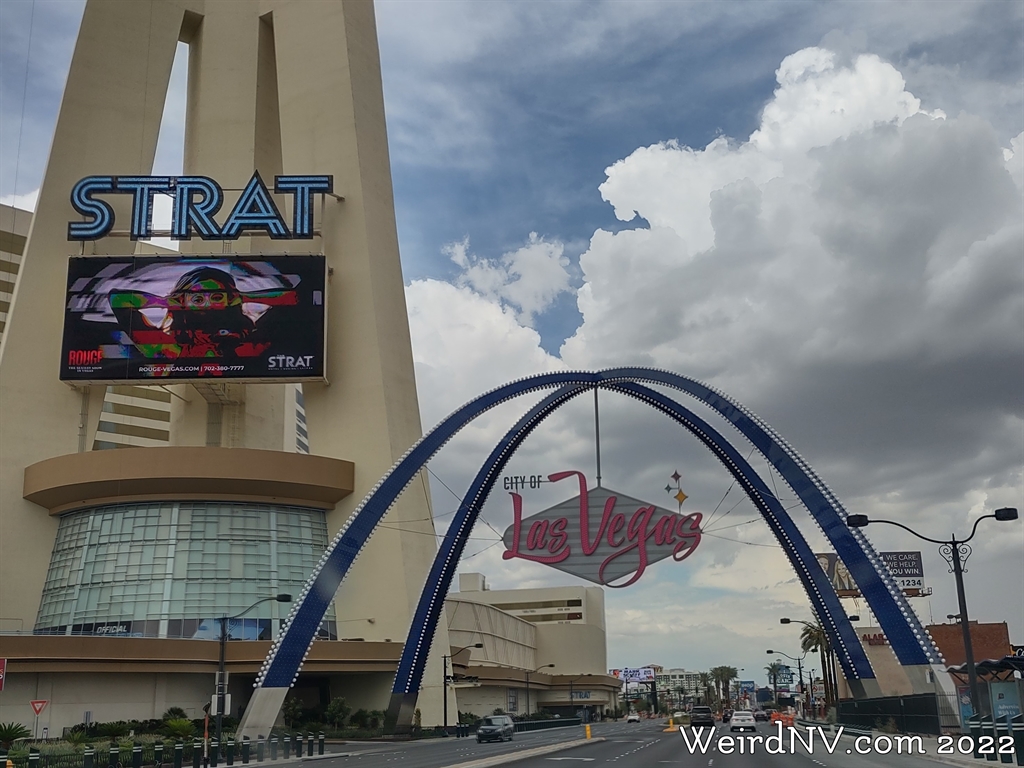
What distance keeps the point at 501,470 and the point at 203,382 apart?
2154 cm

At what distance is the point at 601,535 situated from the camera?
47312 millimetres

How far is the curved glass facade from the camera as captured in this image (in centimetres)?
6438

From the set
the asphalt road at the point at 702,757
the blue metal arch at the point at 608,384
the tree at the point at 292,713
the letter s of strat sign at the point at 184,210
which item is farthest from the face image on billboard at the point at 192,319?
the asphalt road at the point at 702,757

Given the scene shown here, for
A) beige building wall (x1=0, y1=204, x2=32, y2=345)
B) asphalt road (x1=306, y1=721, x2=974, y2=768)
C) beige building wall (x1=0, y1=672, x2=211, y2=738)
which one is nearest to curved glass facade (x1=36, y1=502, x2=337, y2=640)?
beige building wall (x1=0, y1=672, x2=211, y2=738)

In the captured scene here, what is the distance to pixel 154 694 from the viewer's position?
193 feet

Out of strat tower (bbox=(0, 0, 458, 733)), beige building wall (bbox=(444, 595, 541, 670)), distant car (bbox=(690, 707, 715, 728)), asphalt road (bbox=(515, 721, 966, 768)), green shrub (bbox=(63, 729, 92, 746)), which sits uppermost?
strat tower (bbox=(0, 0, 458, 733))

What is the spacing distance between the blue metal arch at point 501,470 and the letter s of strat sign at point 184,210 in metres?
21.4

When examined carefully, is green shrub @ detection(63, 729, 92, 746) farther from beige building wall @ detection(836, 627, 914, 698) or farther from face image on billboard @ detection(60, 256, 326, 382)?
beige building wall @ detection(836, 627, 914, 698)

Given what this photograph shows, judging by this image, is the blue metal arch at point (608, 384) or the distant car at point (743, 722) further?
the distant car at point (743, 722)

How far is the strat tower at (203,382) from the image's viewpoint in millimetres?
64812

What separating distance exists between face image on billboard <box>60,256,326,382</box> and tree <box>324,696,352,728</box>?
20.5 metres

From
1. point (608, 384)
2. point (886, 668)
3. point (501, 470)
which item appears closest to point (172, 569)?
point (501, 470)

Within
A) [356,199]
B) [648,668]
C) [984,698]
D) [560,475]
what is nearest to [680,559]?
[560,475]

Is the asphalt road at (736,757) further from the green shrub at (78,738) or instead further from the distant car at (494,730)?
the green shrub at (78,738)
